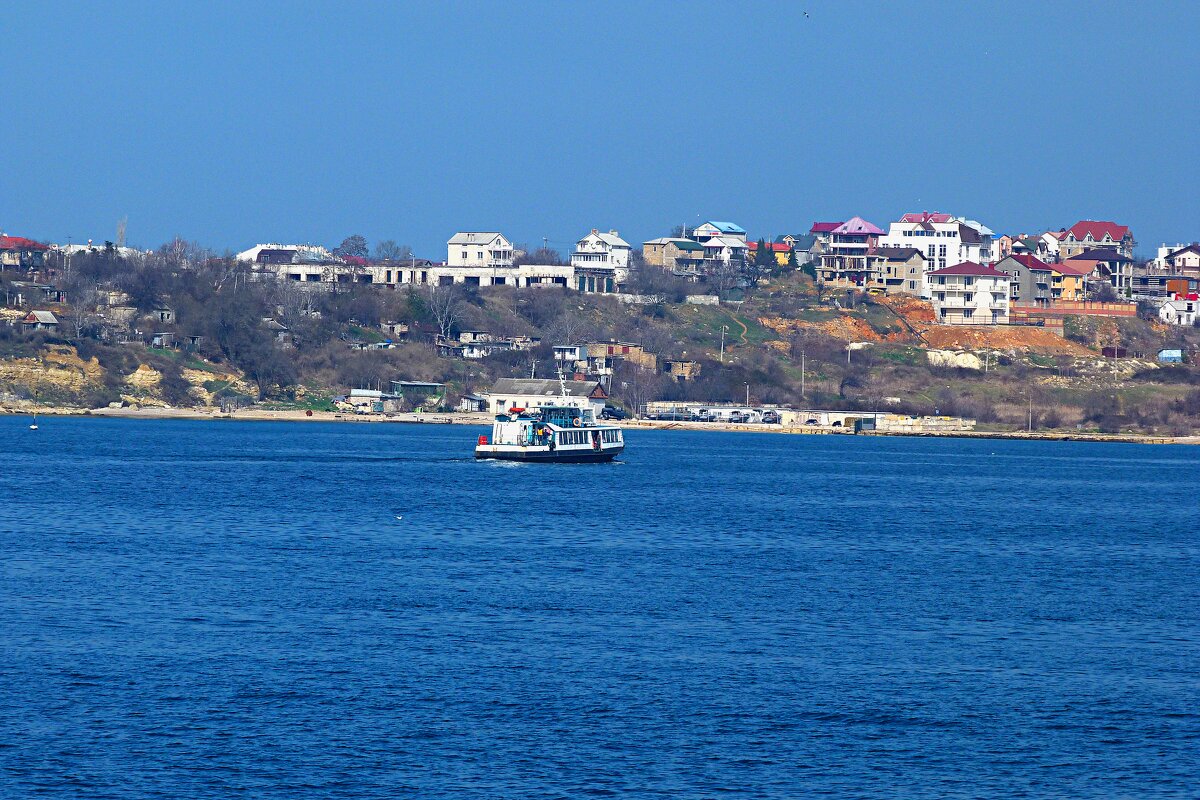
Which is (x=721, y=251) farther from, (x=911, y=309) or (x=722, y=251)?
(x=911, y=309)

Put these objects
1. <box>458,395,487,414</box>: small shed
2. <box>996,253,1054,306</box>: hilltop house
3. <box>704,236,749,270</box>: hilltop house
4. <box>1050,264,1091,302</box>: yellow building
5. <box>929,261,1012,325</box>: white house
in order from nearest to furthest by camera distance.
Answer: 1. <box>458,395,487,414</box>: small shed
2. <box>929,261,1012,325</box>: white house
3. <box>996,253,1054,306</box>: hilltop house
4. <box>1050,264,1091,302</box>: yellow building
5. <box>704,236,749,270</box>: hilltop house

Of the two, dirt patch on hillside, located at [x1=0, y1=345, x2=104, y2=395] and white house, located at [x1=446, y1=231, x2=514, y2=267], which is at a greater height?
white house, located at [x1=446, y1=231, x2=514, y2=267]

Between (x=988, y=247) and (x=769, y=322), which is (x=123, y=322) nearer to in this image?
(x=769, y=322)

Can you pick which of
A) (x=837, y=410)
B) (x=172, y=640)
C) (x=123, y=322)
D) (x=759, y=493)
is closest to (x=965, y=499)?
(x=759, y=493)

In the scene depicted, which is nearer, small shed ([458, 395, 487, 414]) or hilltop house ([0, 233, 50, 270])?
small shed ([458, 395, 487, 414])

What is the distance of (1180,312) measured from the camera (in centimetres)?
18188

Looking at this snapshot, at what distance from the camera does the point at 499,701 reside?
94.0 ft

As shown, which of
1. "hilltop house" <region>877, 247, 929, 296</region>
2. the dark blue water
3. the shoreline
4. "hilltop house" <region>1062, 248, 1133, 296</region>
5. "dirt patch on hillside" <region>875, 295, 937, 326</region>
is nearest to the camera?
the dark blue water

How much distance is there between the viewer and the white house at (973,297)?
17025cm

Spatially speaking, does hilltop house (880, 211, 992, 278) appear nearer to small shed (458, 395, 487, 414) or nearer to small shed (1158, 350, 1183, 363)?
small shed (1158, 350, 1183, 363)

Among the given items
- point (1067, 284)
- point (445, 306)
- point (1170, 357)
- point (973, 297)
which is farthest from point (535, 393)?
point (1067, 284)

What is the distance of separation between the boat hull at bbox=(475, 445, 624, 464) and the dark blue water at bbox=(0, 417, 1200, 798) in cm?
2168

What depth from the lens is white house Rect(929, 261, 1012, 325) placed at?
559 ft

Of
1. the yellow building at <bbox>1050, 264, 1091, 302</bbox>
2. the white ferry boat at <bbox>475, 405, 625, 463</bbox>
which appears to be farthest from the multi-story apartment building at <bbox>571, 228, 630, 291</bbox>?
the white ferry boat at <bbox>475, 405, 625, 463</bbox>
